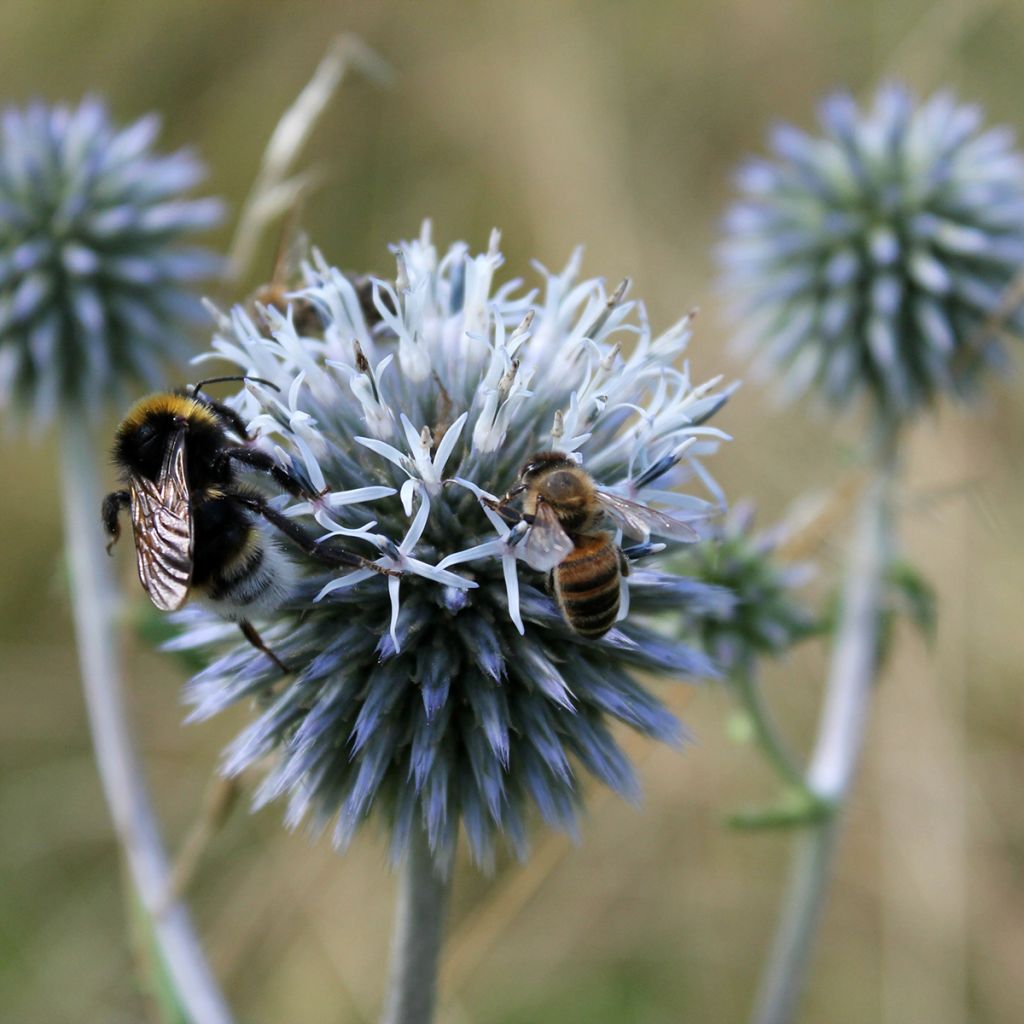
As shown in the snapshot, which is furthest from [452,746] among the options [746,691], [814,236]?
[814,236]

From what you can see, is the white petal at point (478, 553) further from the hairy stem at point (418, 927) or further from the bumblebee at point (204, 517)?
the hairy stem at point (418, 927)

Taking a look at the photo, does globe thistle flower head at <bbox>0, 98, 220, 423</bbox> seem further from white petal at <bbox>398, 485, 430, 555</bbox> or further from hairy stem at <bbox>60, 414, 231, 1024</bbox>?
white petal at <bbox>398, 485, 430, 555</bbox>

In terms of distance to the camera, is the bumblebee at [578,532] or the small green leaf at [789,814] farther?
the small green leaf at [789,814]

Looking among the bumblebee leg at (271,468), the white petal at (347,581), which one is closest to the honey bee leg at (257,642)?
the white petal at (347,581)

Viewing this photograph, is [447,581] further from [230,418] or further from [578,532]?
[230,418]

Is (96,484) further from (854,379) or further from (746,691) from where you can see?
(854,379)

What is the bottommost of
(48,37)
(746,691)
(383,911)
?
(383,911)

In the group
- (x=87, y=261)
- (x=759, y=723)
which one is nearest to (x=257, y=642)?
(x=759, y=723)
